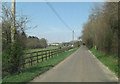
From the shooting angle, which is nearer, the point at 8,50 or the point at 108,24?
the point at 8,50

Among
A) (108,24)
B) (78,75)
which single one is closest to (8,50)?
(78,75)

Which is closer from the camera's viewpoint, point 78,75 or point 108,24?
point 78,75

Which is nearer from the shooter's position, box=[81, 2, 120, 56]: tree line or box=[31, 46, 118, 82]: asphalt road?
box=[31, 46, 118, 82]: asphalt road

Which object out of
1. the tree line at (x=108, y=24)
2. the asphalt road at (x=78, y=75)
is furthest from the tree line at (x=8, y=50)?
the tree line at (x=108, y=24)

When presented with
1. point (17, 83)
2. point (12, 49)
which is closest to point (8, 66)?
point (12, 49)

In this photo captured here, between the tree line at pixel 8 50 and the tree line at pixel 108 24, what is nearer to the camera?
the tree line at pixel 8 50

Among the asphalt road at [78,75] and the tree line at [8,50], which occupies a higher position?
the tree line at [8,50]

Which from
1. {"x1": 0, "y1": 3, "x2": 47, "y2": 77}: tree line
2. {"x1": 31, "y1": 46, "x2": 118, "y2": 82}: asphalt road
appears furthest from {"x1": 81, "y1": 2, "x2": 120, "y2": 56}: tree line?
{"x1": 0, "y1": 3, "x2": 47, "y2": 77}: tree line

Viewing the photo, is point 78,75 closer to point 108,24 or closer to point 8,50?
point 8,50

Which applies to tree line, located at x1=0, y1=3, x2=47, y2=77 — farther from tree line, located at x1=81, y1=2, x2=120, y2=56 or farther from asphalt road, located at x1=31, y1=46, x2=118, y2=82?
tree line, located at x1=81, y1=2, x2=120, y2=56

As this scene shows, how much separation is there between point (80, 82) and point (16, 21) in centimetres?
491

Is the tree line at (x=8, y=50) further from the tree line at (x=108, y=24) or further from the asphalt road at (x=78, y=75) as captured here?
the tree line at (x=108, y=24)

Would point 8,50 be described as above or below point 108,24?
below

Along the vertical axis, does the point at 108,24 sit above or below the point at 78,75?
above
